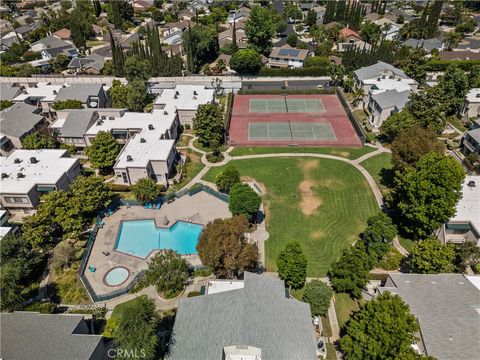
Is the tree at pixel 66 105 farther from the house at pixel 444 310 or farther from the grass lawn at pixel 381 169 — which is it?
the house at pixel 444 310

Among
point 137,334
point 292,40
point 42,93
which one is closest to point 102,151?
point 42,93

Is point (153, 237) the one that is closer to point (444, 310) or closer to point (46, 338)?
point (46, 338)

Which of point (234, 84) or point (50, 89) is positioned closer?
point (50, 89)

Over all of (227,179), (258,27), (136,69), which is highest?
(258,27)

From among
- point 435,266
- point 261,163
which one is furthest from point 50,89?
point 435,266

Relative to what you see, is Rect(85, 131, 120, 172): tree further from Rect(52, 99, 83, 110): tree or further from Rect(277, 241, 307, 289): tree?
Rect(277, 241, 307, 289): tree

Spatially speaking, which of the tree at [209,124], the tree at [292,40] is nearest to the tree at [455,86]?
the tree at [209,124]

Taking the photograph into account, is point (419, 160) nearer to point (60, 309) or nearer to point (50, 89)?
point (60, 309)
